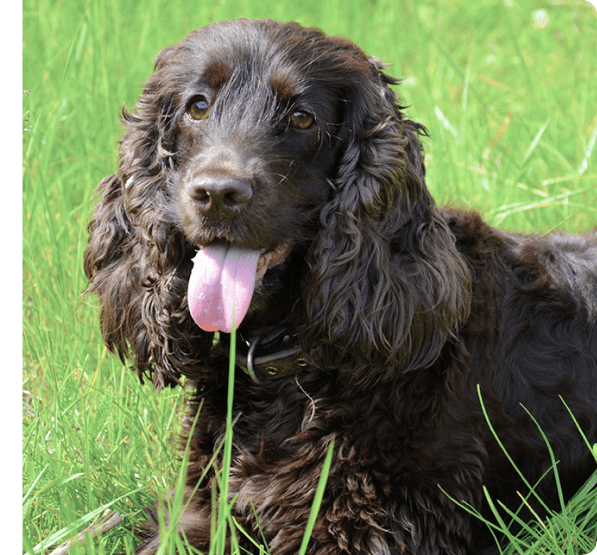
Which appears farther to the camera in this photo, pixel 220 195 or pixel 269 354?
pixel 269 354

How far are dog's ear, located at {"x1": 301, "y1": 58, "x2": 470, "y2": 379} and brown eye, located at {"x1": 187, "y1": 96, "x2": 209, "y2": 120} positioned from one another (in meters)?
0.47

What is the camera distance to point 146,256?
2605mm

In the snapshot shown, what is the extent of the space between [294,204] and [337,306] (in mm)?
366

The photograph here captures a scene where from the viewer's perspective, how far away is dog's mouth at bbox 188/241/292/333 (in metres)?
→ 2.26

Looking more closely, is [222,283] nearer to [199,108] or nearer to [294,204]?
[294,204]

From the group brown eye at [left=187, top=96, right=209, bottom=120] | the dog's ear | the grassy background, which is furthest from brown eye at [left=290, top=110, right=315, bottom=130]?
the grassy background

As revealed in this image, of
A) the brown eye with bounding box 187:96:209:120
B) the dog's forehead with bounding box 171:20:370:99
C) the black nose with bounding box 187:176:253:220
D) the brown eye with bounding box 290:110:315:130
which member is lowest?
the black nose with bounding box 187:176:253:220

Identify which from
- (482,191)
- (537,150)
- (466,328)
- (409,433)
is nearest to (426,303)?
(466,328)

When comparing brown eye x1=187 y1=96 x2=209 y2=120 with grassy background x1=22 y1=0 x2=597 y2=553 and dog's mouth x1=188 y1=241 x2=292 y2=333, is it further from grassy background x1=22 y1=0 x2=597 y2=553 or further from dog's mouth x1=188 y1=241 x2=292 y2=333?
grassy background x1=22 y1=0 x2=597 y2=553

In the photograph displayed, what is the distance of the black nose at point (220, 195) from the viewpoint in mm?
2143

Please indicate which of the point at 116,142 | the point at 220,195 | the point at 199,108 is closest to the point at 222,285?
the point at 220,195

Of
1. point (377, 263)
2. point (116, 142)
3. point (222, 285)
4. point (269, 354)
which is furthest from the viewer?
point (116, 142)

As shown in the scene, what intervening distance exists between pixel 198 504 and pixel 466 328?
120 centimetres

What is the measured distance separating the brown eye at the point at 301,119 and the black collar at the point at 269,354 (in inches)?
28.1
